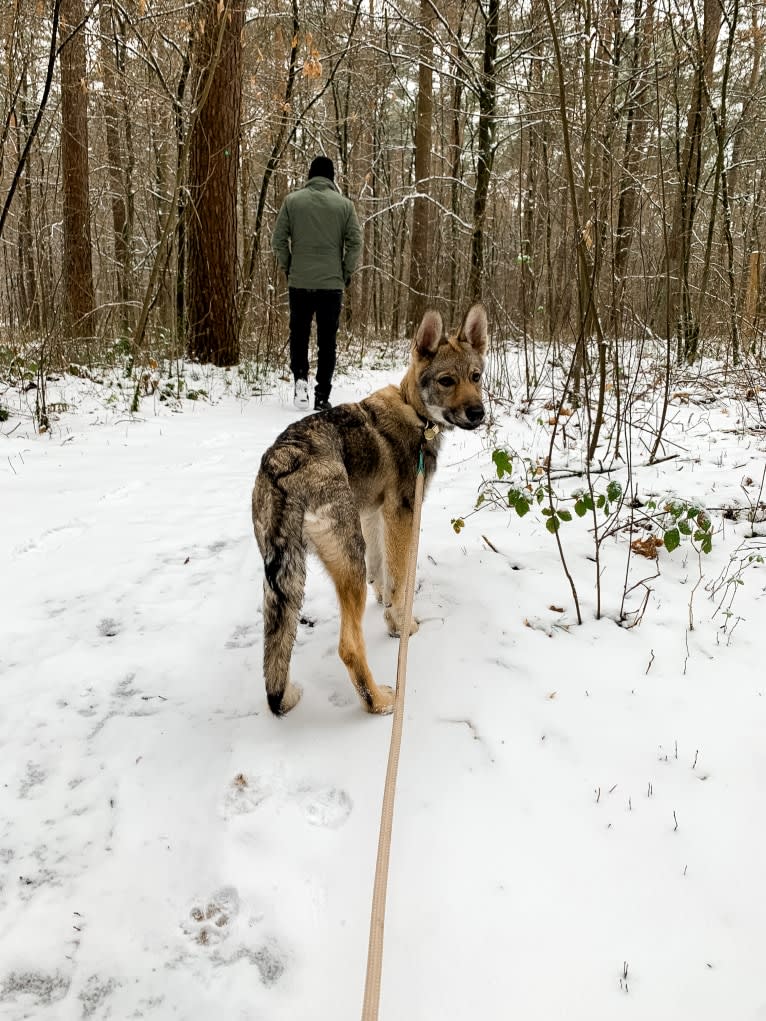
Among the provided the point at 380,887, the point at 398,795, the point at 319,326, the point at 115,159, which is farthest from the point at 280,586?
the point at 115,159

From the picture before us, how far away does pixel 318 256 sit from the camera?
26.3ft

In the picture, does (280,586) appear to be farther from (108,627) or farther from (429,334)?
(429,334)

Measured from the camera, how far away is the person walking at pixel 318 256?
7.96m

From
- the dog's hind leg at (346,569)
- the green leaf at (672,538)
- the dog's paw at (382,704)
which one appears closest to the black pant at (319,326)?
the green leaf at (672,538)

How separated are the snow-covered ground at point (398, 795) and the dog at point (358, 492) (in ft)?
0.98

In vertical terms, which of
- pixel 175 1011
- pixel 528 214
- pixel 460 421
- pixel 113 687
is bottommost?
pixel 175 1011

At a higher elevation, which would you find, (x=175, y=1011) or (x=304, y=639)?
(x=304, y=639)

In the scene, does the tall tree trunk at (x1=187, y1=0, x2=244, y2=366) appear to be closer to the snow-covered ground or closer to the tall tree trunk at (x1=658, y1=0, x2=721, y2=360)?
the tall tree trunk at (x1=658, y1=0, x2=721, y2=360)

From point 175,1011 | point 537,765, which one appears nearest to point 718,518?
point 537,765

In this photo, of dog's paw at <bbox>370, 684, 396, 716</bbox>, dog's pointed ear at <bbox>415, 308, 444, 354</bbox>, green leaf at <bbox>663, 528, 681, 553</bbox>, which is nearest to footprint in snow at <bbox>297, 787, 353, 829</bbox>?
dog's paw at <bbox>370, 684, 396, 716</bbox>

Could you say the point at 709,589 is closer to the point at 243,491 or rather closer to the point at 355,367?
the point at 243,491

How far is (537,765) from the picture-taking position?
2.11 m

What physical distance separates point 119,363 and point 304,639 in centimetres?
818

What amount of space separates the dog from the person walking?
15.6ft
